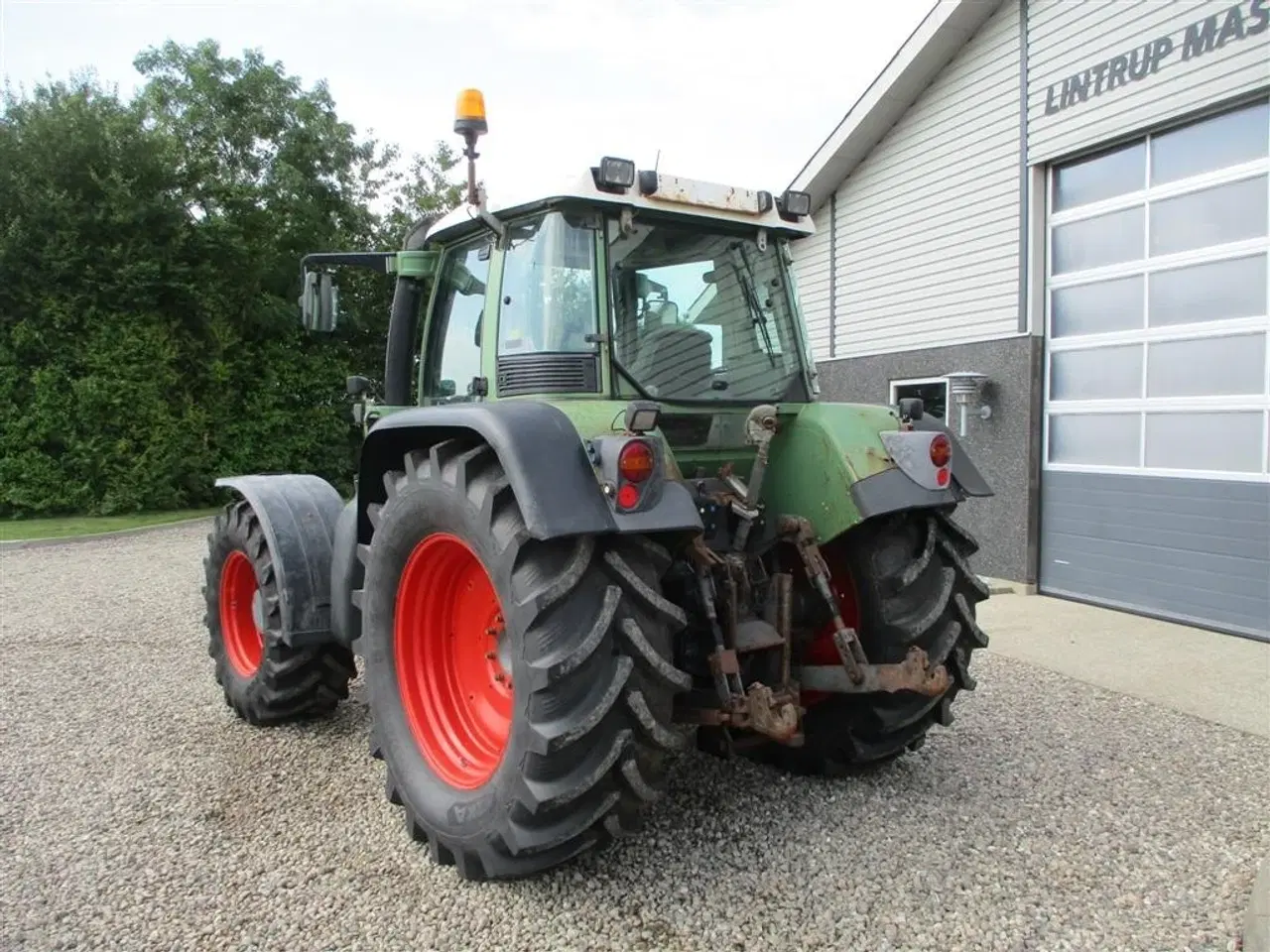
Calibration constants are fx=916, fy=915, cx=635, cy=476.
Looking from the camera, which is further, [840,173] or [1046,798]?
[840,173]

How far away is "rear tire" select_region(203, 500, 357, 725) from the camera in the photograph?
13.3 feet

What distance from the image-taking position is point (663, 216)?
3.30m

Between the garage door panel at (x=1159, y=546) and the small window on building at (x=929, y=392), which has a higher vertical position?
the small window on building at (x=929, y=392)

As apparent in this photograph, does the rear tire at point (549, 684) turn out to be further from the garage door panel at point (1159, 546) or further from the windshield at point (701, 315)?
the garage door panel at point (1159, 546)

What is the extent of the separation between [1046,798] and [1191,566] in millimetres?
3817

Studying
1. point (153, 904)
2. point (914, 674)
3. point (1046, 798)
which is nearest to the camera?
point (153, 904)

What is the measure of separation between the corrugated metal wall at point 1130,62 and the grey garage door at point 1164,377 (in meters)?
0.21

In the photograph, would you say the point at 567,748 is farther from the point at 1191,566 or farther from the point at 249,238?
the point at 249,238

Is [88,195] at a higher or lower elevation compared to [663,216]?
higher

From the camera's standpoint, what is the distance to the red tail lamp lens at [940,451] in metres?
3.22

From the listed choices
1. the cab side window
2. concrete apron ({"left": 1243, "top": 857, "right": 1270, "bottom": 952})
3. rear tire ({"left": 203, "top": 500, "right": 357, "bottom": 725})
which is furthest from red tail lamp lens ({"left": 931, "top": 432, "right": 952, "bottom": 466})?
rear tire ({"left": 203, "top": 500, "right": 357, "bottom": 725})

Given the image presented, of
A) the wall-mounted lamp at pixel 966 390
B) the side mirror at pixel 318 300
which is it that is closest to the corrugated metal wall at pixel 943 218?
the wall-mounted lamp at pixel 966 390

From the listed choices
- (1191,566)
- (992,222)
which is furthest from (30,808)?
(992,222)

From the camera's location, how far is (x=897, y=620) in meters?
3.24
